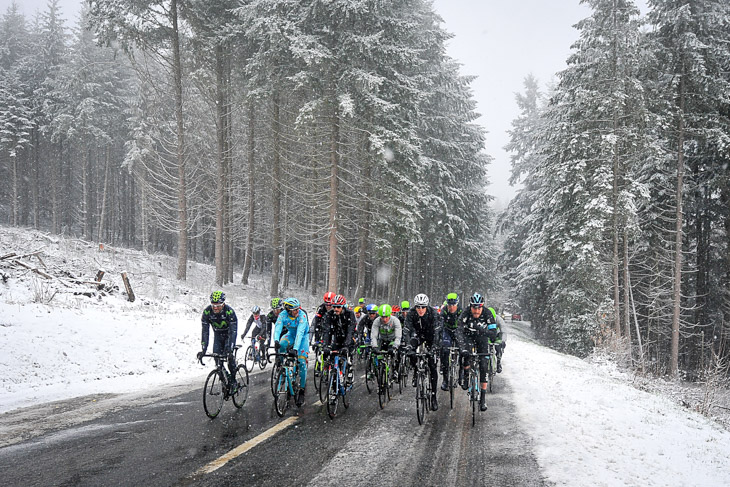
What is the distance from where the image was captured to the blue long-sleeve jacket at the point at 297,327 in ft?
28.2

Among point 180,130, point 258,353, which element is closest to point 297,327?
point 258,353

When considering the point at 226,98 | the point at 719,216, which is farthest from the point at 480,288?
the point at 226,98

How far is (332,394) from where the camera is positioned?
26.5 feet

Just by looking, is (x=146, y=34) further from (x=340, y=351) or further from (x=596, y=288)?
(x=596, y=288)

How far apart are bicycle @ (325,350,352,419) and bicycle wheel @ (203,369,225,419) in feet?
6.53

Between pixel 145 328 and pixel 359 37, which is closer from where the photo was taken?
pixel 145 328

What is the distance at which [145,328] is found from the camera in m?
14.2

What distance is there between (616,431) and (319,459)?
5040 mm

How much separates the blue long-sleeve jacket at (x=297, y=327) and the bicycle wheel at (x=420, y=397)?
91.9 inches

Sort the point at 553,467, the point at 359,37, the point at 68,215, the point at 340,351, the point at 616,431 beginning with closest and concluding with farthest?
1. the point at 553,467
2. the point at 616,431
3. the point at 340,351
4. the point at 359,37
5. the point at 68,215

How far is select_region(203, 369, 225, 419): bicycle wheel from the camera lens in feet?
24.9

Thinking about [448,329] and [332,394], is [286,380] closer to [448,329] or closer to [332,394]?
[332,394]

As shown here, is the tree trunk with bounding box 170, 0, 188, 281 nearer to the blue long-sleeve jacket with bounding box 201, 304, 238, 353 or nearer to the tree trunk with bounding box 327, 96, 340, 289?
the tree trunk with bounding box 327, 96, 340, 289

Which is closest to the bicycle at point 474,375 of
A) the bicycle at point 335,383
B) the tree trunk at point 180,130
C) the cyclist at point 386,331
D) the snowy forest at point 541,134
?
the cyclist at point 386,331
